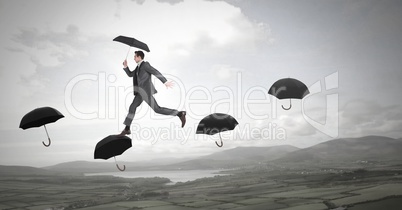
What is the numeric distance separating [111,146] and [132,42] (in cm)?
259

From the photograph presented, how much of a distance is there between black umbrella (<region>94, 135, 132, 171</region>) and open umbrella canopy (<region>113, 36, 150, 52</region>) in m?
2.25

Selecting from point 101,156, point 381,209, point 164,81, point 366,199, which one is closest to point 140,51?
point 164,81

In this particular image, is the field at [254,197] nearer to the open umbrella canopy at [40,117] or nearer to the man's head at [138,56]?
the man's head at [138,56]

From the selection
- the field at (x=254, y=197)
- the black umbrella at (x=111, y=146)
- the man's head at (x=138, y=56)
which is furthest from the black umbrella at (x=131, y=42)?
the field at (x=254, y=197)

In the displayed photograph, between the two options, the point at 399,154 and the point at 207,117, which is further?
the point at 399,154

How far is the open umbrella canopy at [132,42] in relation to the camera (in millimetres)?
8758

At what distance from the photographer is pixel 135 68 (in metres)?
9.59

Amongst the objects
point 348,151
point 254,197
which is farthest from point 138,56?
point 348,151

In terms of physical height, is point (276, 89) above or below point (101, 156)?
above

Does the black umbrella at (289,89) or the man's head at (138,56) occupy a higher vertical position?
→ the man's head at (138,56)

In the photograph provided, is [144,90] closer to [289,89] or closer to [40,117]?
[40,117]

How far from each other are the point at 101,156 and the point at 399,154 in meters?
178

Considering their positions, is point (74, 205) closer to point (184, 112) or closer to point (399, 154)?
point (184, 112)

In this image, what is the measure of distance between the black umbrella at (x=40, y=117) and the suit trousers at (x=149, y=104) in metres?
1.72
